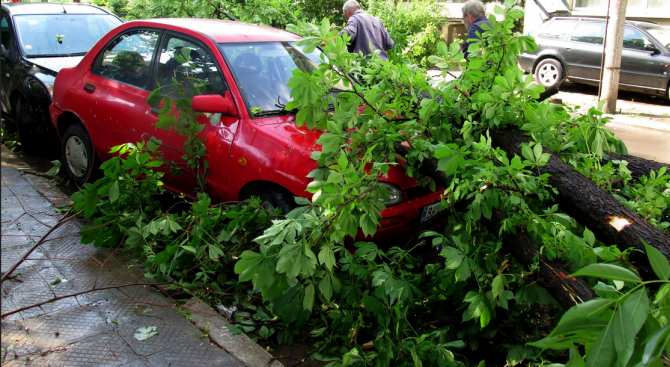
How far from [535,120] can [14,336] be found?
330 centimetres

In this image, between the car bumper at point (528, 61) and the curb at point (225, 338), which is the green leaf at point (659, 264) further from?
the car bumper at point (528, 61)

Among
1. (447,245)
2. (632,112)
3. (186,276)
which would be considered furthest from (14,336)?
(632,112)

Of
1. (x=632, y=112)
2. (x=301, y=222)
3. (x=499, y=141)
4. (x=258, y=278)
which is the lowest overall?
(x=632, y=112)

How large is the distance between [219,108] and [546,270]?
2.64m

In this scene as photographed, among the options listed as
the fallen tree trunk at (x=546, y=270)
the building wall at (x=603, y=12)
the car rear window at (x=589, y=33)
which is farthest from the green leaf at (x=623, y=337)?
the building wall at (x=603, y=12)

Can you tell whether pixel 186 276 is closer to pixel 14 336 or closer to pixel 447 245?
pixel 14 336

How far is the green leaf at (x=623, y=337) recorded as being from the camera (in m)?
1.22

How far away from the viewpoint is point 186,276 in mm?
3916

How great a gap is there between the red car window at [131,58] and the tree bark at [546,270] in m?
3.47

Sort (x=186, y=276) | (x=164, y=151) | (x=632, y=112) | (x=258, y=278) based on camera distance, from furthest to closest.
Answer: (x=632, y=112) → (x=164, y=151) → (x=186, y=276) → (x=258, y=278)

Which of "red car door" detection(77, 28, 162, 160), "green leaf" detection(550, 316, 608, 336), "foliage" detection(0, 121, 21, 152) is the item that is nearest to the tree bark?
"green leaf" detection(550, 316, 608, 336)

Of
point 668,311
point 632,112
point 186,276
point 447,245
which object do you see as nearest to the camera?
point 668,311

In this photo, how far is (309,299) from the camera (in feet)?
9.96

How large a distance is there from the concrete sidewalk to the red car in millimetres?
1022
